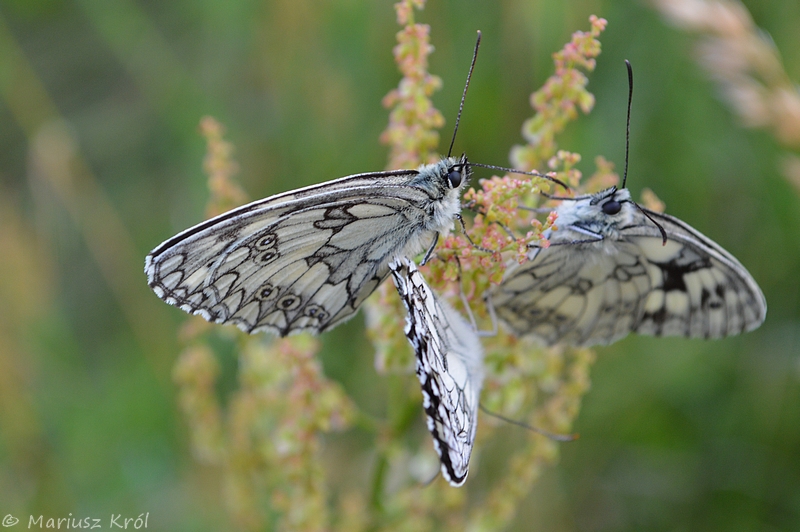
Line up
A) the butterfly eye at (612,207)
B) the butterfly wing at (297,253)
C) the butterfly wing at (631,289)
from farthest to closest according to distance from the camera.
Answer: the butterfly wing at (631,289), the butterfly eye at (612,207), the butterfly wing at (297,253)

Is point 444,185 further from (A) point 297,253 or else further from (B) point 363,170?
(B) point 363,170

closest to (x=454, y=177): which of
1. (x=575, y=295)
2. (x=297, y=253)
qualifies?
(x=297, y=253)

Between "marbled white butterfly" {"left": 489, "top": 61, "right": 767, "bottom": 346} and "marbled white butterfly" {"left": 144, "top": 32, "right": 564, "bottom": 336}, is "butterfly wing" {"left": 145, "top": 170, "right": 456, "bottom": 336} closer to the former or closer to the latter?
"marbled white butterfly" {"left": 144, "top": 32, "right": 564, "bottom": 336}

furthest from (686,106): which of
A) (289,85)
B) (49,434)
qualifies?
(49,434)

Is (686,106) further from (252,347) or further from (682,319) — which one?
(252,347)

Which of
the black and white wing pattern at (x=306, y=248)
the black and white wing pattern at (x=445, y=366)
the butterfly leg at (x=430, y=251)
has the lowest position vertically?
the black and white wing pattern at (x=445, y=366)

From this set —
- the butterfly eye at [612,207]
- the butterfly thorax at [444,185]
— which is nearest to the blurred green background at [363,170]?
the butterfly eye at [612,207]

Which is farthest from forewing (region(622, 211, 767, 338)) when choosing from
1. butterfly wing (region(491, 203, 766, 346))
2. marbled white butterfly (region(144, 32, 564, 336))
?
marbled white butterfly (region(144, 32, 564, 336))

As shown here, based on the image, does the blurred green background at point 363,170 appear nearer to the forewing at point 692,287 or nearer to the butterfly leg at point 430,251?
the forewing at point 692,287
